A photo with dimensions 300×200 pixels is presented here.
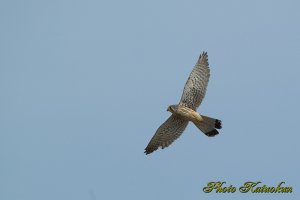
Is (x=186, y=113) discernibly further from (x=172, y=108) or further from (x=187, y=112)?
(x=172, y=108)

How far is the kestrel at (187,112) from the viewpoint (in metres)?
17.7

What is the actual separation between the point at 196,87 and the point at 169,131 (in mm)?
1617

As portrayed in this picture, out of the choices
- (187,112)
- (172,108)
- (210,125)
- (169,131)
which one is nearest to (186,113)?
(187,112)

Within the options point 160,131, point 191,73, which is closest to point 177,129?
point 160,131

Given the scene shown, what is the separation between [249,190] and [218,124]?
7.93 feet

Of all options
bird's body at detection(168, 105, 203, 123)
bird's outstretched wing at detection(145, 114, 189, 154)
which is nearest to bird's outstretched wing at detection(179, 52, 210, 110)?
bird's body at detection(168, 105, 203, 123)

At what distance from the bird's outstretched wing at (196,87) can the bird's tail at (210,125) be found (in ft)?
2.29

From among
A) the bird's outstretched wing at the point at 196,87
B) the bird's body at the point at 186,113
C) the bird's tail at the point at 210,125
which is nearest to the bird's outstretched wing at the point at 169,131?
the bird's body at the point at 186,113

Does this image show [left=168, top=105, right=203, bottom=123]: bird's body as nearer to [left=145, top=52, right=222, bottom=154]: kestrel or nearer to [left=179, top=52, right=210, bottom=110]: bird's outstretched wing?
[left=145, top=52, right=222, bottom=154]: kestrel

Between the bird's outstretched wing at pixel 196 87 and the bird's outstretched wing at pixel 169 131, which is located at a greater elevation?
the bird's outstretched wing at pixel 196 87

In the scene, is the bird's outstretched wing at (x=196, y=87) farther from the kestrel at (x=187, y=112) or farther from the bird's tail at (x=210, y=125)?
the bird's tail at (x=210, y=125)

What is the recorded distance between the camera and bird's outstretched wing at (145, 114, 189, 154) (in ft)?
60.1

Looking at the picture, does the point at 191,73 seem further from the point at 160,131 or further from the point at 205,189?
the point at 205,189

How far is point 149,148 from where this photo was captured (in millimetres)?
18891
